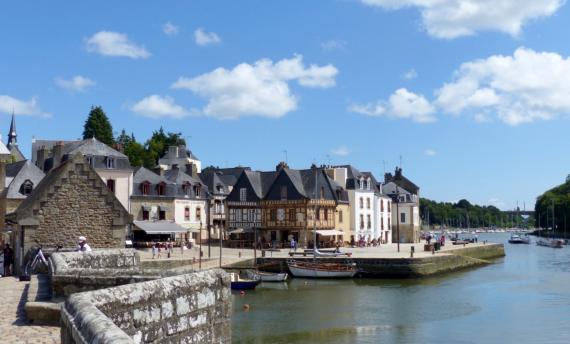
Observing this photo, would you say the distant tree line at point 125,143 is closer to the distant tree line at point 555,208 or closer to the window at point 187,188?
the window at point 187,188

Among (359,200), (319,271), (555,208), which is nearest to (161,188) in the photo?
(319,271)

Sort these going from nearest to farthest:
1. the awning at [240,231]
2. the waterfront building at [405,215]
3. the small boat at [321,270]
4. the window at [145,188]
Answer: the small boat at [321,270]
the window at [145,188]
the awning at [240,231]
the waterfront building at [405,215]

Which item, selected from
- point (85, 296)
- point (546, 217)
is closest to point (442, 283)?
point (85, 296)

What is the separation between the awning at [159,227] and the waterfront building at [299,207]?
8360 mm

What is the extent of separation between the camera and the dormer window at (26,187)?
35.6 m

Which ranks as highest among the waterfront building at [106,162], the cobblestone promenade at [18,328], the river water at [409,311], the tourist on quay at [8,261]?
the waterfront building at [106,162]

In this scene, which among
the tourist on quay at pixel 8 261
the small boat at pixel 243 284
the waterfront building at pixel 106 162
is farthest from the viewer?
the waterfront building at pixel 106 162

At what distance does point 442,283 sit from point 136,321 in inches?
1357

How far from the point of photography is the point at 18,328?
26.2ft

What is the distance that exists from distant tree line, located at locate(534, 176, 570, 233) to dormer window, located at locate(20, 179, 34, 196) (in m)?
108

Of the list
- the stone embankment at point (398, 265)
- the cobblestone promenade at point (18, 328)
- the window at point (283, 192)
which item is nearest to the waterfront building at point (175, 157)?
the window at point (283, 192)

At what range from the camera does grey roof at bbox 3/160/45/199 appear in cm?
3517

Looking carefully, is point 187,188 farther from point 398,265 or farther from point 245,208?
point 398,265

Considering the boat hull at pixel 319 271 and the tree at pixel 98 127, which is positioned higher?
the tree at pixel 98 127
